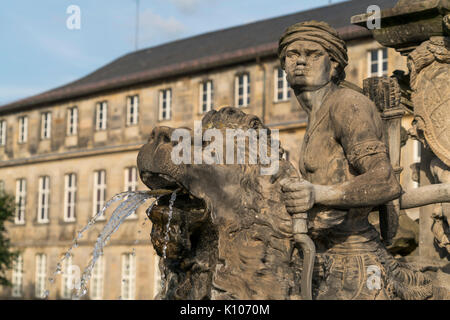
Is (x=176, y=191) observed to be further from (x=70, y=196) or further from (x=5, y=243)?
(x=70, y=196)

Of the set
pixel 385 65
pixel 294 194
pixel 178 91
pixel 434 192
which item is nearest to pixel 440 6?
pixel 434 192

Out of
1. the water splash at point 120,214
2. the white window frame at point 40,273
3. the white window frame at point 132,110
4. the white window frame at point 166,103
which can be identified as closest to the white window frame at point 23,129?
the white window frame at point 40,273

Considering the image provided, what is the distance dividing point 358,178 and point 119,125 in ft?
122

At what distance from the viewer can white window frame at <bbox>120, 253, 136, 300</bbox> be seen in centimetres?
3744

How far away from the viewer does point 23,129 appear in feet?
148

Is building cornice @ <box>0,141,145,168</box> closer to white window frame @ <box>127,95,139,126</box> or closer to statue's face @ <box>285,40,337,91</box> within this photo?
white window frame @ <box>127,95,139,126</box>

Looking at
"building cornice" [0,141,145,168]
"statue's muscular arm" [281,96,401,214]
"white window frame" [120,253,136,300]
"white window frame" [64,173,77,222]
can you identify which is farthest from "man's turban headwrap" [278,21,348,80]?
"white window frame" [64,173,77,222]

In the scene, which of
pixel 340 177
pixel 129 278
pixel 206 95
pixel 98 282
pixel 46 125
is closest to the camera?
pixel 340 177

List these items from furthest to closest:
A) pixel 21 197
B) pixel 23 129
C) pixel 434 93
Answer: pixel 21 197 < pixel 23 129 < pixel 434 93

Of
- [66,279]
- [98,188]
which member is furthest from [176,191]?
[98,188]

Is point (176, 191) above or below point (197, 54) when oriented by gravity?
below

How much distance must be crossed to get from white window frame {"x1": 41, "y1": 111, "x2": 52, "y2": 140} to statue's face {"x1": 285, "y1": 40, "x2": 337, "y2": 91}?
40.5 m
